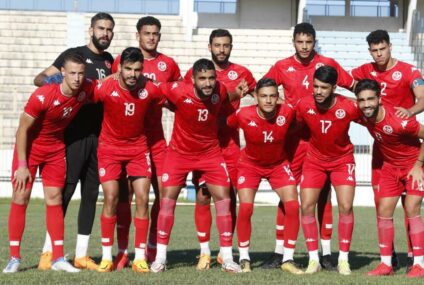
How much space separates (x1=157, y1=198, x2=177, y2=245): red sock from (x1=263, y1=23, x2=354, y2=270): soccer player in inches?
43.5

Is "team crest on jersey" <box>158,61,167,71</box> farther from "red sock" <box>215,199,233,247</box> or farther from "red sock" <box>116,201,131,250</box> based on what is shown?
"red sock" <box>215,199,233,247</box>

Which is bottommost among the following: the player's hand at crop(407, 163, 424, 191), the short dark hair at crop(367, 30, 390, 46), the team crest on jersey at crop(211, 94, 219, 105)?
the player's hand at crop(407, 163, 424, 191)

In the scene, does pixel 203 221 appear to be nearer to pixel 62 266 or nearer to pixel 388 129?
pixel 62 266

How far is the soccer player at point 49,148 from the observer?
9.12m

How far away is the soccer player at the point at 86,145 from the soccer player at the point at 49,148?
0.21 m

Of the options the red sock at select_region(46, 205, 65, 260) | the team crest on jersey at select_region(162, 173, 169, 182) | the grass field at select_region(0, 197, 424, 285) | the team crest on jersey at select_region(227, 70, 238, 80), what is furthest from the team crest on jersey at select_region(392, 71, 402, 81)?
the red sock at select_region(46, 205, 65, 260)

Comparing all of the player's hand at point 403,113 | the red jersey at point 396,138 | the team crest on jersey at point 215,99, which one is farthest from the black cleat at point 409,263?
the team crest on jersey at point 215,99

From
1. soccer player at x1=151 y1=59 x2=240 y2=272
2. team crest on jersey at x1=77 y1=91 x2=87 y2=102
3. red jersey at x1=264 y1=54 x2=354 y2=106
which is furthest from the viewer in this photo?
red jersey at x1=264 y1=54 x2=354 y2=106

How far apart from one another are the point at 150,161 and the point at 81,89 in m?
1.03

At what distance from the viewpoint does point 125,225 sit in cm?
1001

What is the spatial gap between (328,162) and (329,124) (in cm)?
41

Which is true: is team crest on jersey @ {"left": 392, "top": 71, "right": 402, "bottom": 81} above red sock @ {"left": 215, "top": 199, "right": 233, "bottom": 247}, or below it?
above

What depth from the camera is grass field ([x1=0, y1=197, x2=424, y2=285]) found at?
8.46m

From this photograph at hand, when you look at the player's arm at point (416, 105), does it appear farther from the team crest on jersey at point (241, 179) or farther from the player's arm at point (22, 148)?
the player's arm at point (22, 148)
